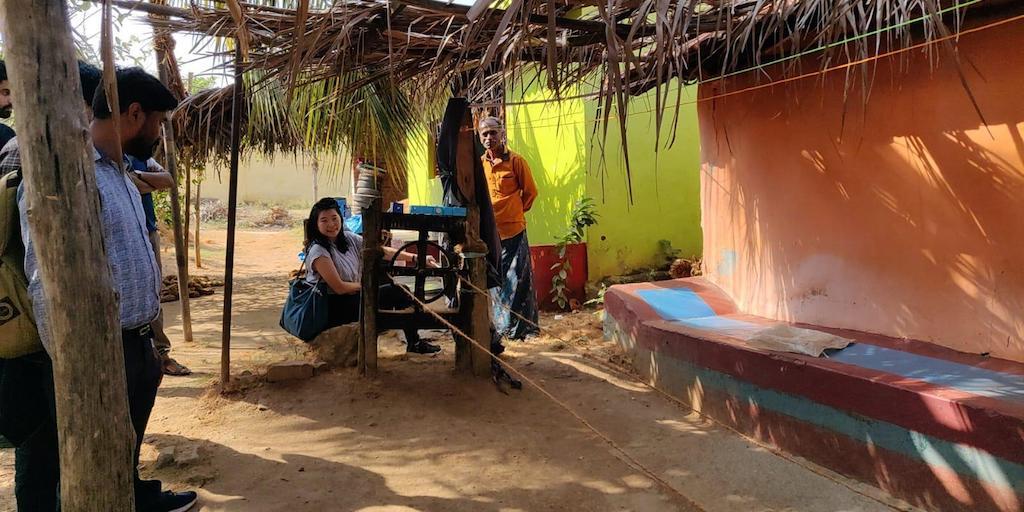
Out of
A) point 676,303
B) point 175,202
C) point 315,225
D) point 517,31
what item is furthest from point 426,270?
point 175,202

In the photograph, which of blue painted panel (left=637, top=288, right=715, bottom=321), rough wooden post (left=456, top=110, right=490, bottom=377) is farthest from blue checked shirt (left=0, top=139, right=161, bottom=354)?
blue painted panel (left=637, top=288, right=715, bottom=321)

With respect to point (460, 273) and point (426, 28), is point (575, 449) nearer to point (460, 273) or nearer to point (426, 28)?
point (460, 273)

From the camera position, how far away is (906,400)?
2395 millimetres

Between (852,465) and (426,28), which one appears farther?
(426,28)

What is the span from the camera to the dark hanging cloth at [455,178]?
12.5 feet

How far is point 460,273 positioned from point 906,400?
2.34m

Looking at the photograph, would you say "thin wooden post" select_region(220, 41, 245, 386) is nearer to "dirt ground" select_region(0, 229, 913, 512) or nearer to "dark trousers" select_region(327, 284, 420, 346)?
"dirt ground" select_region(0, 229, 913, 512)

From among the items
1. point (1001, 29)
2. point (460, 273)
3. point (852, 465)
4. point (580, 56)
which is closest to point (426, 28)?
point (580, 56)

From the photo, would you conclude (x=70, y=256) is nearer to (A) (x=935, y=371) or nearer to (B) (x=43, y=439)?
(B) (x=43, y=439)

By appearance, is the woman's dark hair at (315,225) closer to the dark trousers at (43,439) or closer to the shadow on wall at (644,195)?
the dark trousers at (43,439)

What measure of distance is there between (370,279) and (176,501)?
1547 mm

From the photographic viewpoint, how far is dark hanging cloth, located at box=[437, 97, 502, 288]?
3.80 m

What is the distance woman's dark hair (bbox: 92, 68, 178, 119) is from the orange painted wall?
3.12 meters

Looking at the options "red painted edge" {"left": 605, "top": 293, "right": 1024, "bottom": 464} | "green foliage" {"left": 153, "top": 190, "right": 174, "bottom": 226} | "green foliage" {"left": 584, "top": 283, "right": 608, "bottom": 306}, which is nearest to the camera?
"red painted edge" {"left": 605, "top": 293, "right": 1024, "bottom": 464}
